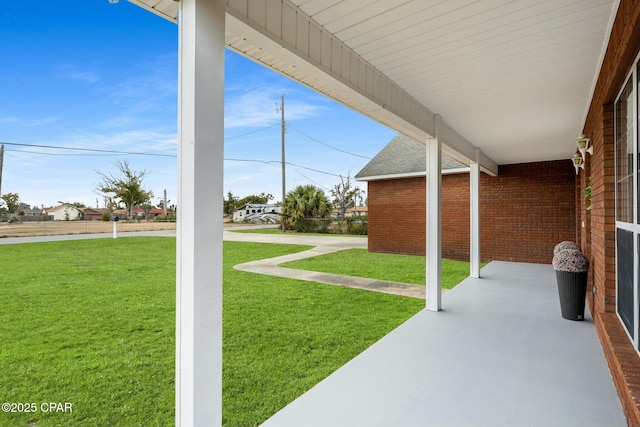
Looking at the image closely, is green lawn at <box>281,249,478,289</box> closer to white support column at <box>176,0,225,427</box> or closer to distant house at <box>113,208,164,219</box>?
distant house at <box>113,208,164,219</box>

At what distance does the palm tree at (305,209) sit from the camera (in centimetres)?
2133

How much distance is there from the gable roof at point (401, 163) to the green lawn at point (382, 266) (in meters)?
2.72

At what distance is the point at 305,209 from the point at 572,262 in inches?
693

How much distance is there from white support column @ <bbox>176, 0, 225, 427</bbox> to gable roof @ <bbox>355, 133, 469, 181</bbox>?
9590 millimetres

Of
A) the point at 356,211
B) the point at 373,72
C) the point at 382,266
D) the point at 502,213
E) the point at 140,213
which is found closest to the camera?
the point at 373,72

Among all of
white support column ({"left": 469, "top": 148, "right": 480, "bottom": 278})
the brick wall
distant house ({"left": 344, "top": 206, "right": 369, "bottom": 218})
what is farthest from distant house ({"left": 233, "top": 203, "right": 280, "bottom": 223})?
white support column ({"left": 469, "top": 148, "right": 480, "bottom": 278})

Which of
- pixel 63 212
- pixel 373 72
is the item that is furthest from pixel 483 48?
pixel 63 212

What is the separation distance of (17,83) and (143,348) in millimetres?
2962

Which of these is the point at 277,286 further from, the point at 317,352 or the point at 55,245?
the point at 55,245

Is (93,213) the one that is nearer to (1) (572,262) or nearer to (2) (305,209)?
(1) (572,262)

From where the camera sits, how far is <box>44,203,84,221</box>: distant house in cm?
266

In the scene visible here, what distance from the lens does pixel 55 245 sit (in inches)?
498

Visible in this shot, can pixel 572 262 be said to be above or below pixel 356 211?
below

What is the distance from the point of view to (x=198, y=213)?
1556 millimetres
